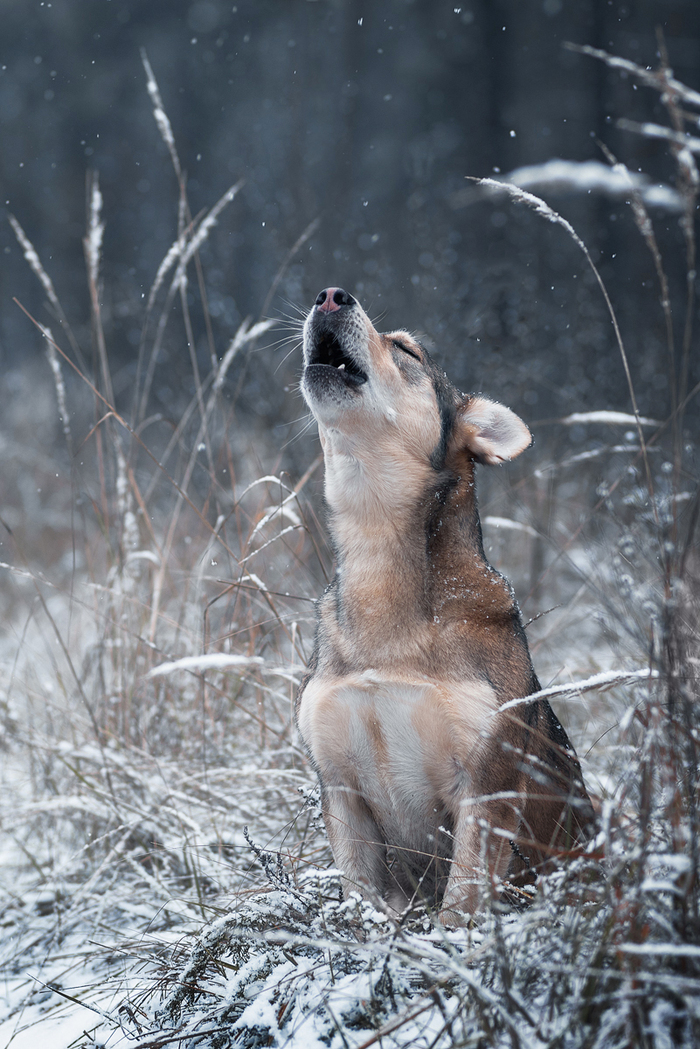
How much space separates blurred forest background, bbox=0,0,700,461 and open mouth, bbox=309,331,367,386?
2.12 metres

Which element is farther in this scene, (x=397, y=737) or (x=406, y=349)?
(x=406, y=349)

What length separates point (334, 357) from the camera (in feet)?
7.95

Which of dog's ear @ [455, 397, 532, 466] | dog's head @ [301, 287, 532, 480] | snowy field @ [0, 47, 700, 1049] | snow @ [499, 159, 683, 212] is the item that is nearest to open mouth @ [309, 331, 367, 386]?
dog's head @ [301, 287, 532, 480]

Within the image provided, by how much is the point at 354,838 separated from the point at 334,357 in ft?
4.58

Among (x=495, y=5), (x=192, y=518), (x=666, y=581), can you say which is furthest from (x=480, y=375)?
(x=495, y=5)

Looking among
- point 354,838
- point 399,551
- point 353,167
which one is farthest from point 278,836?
point 353,167

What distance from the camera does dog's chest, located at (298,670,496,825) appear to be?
1938 mm

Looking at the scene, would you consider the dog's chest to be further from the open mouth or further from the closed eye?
the closed eye

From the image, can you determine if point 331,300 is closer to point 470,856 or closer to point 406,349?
point 406,349

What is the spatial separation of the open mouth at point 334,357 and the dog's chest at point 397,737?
2.86ft

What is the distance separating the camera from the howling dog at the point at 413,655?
1.94 meters

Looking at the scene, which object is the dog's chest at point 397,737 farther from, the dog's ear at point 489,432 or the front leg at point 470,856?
the dog's ear at point 489,432

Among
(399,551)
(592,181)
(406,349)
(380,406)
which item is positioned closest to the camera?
(592,181)

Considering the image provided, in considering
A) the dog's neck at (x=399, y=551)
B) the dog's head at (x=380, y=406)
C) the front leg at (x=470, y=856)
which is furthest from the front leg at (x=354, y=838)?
the dog's head at (x=380, y=406)
